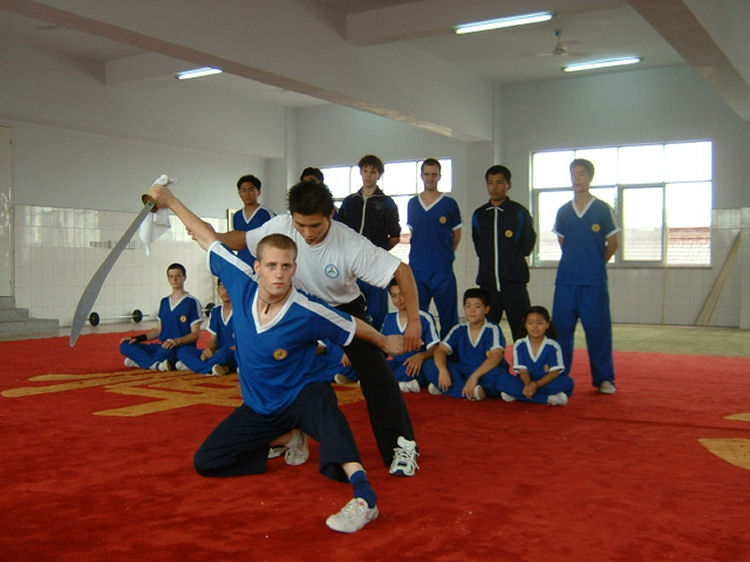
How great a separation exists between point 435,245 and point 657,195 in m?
6.23

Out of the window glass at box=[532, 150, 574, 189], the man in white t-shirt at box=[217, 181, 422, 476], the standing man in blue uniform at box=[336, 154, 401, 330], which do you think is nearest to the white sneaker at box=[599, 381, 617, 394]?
the standing man in blue uniform at box=[336, 154, 401, 330]

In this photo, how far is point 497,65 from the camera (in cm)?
1027

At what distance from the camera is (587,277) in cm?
504

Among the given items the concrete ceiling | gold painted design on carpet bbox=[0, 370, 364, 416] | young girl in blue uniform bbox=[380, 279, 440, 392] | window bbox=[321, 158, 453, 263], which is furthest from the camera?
window bbox=[321, 158, 453, 263]

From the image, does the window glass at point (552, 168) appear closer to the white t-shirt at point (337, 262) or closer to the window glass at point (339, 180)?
the window glass at point (339, 180)

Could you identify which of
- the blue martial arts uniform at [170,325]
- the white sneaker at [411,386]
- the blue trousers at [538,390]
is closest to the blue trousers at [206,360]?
the blue martial arts uniform at [170,325]

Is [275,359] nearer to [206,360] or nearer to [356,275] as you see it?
[356,275]

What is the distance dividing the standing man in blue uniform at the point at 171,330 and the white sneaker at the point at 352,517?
3.83 m

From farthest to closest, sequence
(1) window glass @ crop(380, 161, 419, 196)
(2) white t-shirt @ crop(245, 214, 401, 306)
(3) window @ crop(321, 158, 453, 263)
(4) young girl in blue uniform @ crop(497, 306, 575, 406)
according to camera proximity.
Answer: (1) window glass @ crop(380, 161, 419, 196)
(3) window @ crop(321, 158, 453, 263)
(4) young girl in blue uniform @ crop(497, 306, 575, 406)
(2) white t-shirt @ crop(245, 214, 401, 306)

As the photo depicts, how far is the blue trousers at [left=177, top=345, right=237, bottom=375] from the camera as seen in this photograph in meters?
5.65

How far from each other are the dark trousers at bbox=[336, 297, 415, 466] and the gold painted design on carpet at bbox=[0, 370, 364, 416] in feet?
4.88

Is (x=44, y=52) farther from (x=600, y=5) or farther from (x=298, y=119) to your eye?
(x=600, y=5)

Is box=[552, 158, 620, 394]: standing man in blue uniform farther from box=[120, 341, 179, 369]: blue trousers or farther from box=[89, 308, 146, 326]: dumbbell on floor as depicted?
box=[89, 308, 146, 326]: dumbbell on floor

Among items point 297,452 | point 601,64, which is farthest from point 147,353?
point 601,64
